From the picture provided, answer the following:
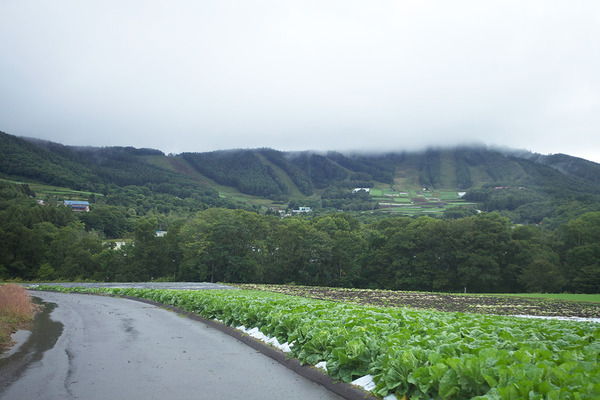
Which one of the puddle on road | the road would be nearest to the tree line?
the puddle on road

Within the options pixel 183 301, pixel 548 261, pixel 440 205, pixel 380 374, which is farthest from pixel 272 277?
pixel 440 205

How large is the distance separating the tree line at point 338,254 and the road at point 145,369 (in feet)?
171

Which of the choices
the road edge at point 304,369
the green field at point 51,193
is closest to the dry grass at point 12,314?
the road edge at point 304,369

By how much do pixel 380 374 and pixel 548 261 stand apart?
58115 mm

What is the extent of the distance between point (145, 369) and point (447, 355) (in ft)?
18.3

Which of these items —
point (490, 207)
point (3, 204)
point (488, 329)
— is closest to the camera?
point (488, 329)

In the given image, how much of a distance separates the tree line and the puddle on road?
162 ft

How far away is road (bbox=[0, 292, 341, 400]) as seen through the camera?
6039 mm

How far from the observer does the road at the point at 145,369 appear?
6039 millimetres

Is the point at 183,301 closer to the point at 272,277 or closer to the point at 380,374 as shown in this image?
the point at 380,374

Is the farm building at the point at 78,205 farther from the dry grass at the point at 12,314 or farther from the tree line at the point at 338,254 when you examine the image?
the dry grass at the point at 12,314

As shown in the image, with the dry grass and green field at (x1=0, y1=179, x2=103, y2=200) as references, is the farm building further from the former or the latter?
the dry grass

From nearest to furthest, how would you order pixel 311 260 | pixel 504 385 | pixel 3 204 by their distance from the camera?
pixel 504 385 < pixel 311 260 < pixel 3 204

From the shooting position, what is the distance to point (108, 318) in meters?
15.6
